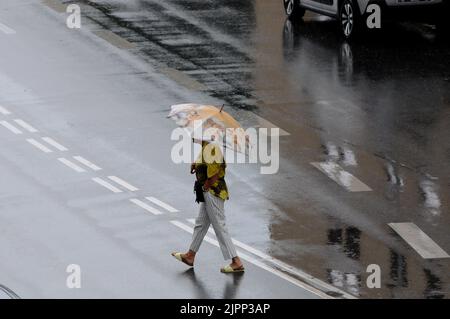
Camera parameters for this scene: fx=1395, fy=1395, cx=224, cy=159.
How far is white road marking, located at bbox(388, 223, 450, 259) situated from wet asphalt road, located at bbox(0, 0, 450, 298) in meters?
0.12

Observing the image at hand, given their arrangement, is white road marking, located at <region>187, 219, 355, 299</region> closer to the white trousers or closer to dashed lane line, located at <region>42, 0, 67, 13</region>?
the white trousers

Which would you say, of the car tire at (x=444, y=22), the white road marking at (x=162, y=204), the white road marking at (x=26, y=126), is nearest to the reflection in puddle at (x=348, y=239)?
→ the white road marking at (x=162, y=204)

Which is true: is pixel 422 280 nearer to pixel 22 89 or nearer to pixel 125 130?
pixel 125 130

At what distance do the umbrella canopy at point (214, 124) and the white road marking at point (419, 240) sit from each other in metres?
2.61

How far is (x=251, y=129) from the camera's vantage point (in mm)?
21719

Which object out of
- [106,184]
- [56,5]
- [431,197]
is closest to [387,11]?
[56,5]

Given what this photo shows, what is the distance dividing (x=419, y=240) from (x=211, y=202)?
2762 millimetres

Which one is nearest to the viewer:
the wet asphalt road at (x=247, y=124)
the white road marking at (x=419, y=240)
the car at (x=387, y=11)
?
the wet asphalt road at (x=247, y=124)

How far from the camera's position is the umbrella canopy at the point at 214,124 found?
50.4 ft

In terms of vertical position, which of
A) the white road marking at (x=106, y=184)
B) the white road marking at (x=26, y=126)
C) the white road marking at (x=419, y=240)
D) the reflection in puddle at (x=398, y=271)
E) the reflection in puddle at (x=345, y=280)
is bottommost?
the white road marking at (x=26, y=126)

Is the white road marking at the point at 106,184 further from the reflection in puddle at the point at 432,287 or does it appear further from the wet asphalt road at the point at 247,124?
the reflection in puddle at the point at 432,287

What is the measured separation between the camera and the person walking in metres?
15.8
